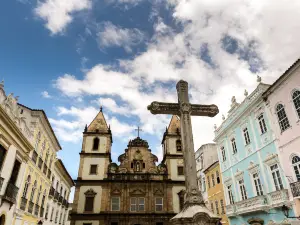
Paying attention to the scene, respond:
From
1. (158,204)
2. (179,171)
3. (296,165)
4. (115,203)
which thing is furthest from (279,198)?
(115,203)

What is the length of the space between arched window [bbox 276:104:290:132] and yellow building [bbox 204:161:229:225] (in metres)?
9.82

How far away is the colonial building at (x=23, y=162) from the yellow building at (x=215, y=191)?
16060 mm

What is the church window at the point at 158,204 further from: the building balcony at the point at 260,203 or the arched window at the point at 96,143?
the building balcony at the point at 260,203

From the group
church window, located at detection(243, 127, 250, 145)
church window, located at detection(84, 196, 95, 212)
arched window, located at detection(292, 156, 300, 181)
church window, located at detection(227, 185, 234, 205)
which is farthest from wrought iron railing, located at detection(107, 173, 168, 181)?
arched window, located at detection(292, 156, 300, 181)

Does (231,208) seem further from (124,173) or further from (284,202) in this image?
(124,173)

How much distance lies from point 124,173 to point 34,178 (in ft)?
46.1

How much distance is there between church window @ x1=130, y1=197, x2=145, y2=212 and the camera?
93.5 ft

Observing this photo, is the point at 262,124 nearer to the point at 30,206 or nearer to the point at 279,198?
the point at 279,198

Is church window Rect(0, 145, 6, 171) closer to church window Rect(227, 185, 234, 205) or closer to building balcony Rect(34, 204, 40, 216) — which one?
building balcony Rect(34, 204, 40, 216)

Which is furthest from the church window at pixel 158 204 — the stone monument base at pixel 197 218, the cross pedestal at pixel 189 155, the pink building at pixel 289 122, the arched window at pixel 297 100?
the stone monument base at pixel 197 218

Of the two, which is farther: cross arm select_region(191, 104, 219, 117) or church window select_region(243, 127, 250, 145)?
church window select_region(243, 127, 250, 145)

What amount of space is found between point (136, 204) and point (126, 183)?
2.81 m

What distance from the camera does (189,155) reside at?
7699mm

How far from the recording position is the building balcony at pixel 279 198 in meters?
13.3
